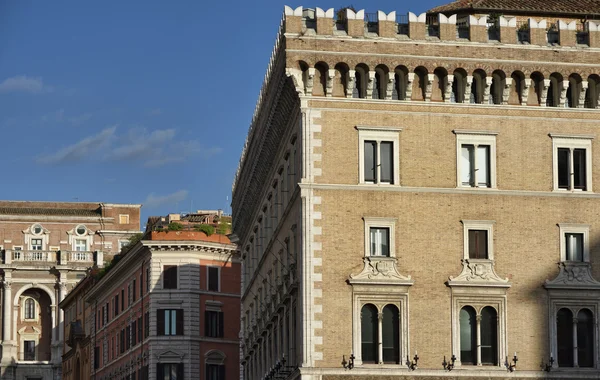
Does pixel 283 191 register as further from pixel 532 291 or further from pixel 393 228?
pixel 532 291

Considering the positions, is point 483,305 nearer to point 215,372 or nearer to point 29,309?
point 215,372

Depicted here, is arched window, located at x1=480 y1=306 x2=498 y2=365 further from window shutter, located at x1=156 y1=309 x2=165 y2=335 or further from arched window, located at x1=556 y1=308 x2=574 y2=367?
window shutter, located at x1=156 y1=309 x2=165 y2=335

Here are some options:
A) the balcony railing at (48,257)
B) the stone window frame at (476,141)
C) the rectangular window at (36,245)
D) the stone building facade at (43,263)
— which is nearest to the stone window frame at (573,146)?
the stone window frame at (476,141)

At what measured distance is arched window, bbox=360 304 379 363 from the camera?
52750 millimetres

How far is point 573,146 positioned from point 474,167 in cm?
406

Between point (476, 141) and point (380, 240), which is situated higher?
point (476, 141)

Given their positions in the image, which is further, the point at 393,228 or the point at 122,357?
the point at 122,357

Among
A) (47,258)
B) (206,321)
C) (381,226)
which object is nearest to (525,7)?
(381,226)

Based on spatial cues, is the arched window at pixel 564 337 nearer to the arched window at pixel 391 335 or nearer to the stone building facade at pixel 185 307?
the arched window at pixel 391 335

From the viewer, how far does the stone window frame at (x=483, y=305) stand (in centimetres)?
5334

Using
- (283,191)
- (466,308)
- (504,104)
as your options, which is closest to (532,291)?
(466,308)

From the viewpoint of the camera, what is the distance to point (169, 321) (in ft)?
340

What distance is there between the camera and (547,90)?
5541 centimetres

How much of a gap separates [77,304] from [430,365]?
296 feet
